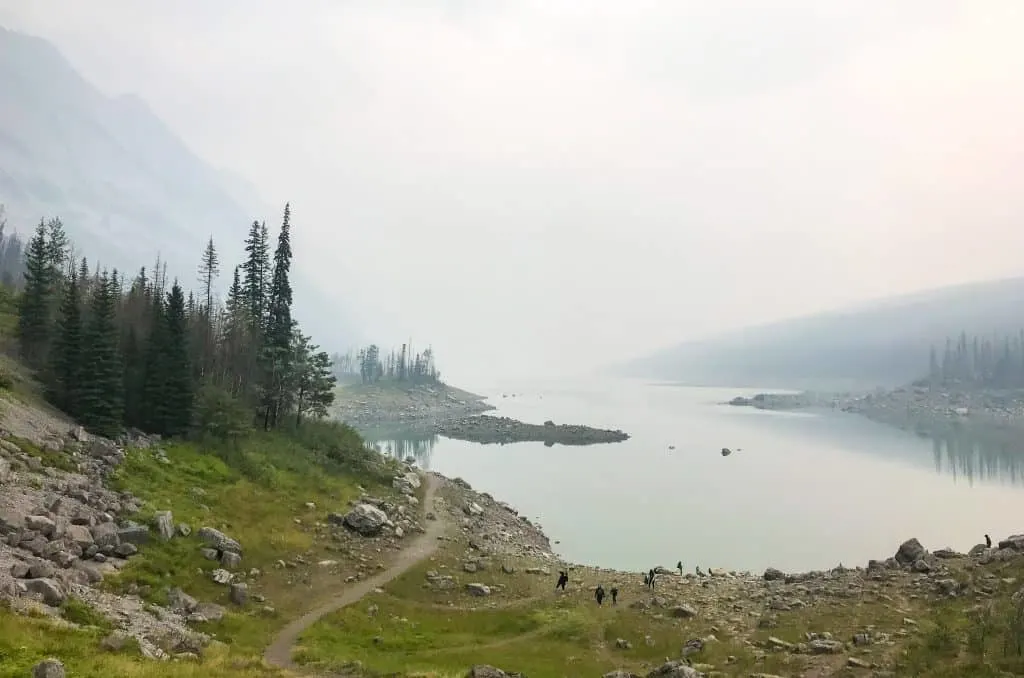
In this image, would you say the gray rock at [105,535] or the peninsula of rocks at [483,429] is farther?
the peninsula of rocks at [483,429]

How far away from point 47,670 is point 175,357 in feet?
143

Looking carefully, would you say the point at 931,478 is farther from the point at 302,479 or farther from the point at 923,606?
the point at 302,479

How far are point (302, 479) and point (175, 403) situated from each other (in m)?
13.4

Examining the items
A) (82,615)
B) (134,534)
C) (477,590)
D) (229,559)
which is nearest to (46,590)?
(82,615)

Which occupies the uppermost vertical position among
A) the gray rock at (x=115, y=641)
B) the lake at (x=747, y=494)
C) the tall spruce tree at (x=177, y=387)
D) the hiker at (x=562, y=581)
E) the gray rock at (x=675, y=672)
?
the tall spruce tree at (x=177, y=387)

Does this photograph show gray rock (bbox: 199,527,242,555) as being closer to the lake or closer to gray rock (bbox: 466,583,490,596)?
gray rock (bbox: 466,583,490,596)

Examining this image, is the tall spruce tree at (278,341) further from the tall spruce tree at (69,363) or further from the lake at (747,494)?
the lake at (747,494)

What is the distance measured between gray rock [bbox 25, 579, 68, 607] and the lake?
150 feet

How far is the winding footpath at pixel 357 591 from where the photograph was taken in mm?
26984

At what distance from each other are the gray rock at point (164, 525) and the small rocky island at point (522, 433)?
118562 mm

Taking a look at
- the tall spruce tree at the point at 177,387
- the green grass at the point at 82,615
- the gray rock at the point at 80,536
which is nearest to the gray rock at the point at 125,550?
the gray rock at the point at 80,536

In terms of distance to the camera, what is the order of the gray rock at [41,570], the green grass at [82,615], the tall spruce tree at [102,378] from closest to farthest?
1. the green grass at [82,615]
2. the gray rock at [41,570]
3. the tall spruce tree at [102,378]

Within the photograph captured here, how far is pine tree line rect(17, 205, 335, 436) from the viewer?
48.6 meters

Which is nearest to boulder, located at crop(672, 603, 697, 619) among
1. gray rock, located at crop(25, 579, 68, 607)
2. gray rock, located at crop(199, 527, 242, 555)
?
gray rock, located at crop(199, 527, 242, 555)
